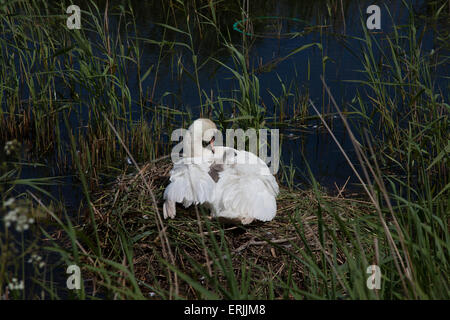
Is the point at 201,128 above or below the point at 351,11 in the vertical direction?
below

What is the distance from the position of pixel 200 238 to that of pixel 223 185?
0.54 metres

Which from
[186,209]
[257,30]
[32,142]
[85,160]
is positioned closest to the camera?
[186,209]

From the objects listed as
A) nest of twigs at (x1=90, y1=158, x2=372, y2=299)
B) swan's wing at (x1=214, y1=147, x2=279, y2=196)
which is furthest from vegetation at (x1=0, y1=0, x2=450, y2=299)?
swan's wing at (x1=214, y1=147, x2=279, y2=196)

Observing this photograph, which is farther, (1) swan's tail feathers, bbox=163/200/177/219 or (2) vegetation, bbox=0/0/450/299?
(1) swan's tail feathers, bbox=163/200/177/219

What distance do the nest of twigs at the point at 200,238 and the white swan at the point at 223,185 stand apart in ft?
0.44

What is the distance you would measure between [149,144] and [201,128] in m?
1.05

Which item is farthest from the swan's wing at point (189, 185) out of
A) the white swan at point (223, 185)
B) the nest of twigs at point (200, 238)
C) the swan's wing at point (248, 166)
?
the swan's wing at point (248, 166)

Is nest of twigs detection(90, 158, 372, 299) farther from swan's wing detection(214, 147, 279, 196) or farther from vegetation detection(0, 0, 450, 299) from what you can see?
swan's wing detection(214, 147, 279, 196)

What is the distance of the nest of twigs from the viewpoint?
12.7 feet

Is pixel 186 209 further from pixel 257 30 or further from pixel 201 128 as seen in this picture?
pixel 257 30

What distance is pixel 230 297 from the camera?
8.68 ft

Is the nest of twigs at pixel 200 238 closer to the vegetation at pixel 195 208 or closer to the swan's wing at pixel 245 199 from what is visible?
the vegetation at pixel 195 208
